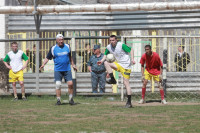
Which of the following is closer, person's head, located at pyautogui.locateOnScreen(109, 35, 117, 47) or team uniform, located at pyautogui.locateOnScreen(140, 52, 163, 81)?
person's head, located at pyautogui.locateOnScreen(109, 35, 117, 47)

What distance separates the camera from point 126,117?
9734 mm

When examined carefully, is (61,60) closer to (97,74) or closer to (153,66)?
(153,66)

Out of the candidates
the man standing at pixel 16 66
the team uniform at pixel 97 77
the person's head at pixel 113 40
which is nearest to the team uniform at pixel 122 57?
the person's head at pixel 113 40

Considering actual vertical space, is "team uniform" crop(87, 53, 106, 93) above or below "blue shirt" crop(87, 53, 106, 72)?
below

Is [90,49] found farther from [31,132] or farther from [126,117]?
[31,132]

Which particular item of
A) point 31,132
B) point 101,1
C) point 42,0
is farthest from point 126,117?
point 101,1

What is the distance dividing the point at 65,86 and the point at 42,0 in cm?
836

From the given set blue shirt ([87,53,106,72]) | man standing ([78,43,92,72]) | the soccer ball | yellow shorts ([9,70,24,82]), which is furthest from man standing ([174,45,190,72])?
the soccer ball

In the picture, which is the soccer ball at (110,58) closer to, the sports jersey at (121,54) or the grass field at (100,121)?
the sports jersey at (121,54)

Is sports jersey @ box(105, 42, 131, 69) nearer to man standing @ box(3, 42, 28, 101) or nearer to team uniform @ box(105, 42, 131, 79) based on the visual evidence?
team uniform @ box(105, 42, 131, 79)

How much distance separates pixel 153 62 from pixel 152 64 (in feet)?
0.25

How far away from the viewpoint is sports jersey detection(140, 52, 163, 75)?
45.4ft

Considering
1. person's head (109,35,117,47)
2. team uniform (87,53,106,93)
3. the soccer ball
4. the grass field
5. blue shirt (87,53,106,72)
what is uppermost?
person's head (109,35,117,47)

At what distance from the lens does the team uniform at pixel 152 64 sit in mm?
13859
